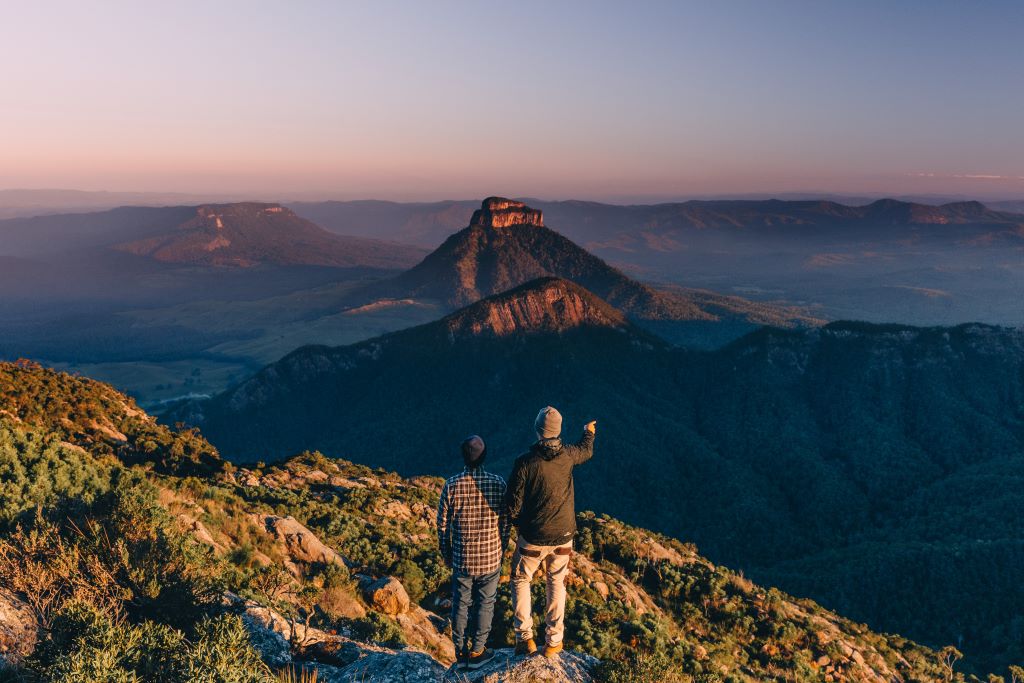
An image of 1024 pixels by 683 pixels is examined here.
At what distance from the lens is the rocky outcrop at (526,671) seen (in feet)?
24.6

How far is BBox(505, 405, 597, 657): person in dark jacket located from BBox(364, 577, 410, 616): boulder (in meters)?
5.93

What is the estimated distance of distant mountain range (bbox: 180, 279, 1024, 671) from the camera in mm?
47719

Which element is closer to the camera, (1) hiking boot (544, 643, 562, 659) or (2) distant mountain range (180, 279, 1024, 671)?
(1) hiking boot (544, 643, 562, 659)

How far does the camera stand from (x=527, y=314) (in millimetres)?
119812

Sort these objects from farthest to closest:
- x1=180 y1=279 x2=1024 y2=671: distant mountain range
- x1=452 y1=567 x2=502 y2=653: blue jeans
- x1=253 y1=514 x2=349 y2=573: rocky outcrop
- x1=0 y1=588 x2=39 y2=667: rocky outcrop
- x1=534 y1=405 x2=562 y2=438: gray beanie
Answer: x1=180 y1=279 x2=1024 y2=671: distant mountain range, x1=253 y1=514 x2=349 y2=573: rocky outcrop, x1=452 y1=567 x2=502 y2=653: blue jeans, x1=534 y1=405 x2=562 y2=438: gray beanie, x1=0 y1=588 x2=39 y2=667: rocky outcrop

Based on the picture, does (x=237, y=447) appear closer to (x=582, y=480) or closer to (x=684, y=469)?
(x=582, y=480)

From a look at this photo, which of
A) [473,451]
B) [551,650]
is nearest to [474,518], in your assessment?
[473,451]

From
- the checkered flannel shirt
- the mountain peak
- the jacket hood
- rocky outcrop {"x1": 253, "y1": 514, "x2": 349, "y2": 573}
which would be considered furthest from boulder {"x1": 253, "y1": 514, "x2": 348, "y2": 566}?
the mountain peak

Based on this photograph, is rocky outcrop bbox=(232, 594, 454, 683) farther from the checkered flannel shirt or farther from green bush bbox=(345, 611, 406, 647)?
the checkered flannel shirt

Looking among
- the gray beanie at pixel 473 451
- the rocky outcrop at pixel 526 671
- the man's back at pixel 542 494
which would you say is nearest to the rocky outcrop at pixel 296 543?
the rocky outcrop at pixel 526 671

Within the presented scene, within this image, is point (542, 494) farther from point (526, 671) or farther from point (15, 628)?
point (15, 628)

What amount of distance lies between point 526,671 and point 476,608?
3.90 feet

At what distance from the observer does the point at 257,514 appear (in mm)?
17594

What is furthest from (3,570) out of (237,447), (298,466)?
(237,447)
